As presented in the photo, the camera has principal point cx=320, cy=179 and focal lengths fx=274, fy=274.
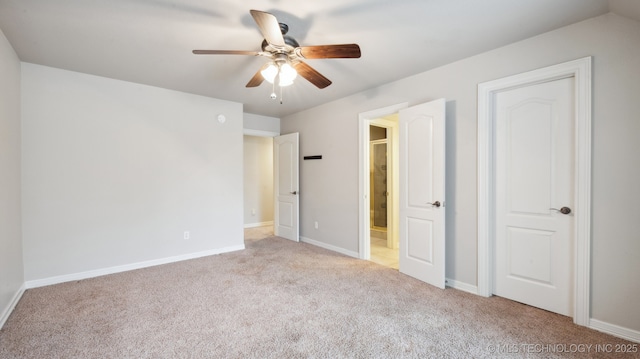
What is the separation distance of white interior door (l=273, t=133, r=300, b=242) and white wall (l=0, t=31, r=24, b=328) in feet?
11.5

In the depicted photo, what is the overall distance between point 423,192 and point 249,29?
2.44 meters

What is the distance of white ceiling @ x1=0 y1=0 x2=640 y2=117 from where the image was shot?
198cm

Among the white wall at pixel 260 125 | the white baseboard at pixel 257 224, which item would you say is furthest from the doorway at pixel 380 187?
the white baseboard at pixel 257 224

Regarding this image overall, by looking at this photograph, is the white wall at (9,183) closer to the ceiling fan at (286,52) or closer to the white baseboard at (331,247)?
the ceiling fan at (286,52)

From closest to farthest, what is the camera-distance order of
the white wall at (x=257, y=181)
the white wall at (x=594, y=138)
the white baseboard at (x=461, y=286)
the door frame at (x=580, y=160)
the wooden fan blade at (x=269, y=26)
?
1. the wooden fan blade at (x=269, y=26)
2. the white wall at (x=594, y=138)
3. the door frame at (x=580, y=160)
4. the white baseboard at (x=461, y=286)
5. the white wall at (x=257, y=181)

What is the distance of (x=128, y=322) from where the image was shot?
229 centimetres

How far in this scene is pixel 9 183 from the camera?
2.55 m

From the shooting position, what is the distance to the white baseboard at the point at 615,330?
200cm

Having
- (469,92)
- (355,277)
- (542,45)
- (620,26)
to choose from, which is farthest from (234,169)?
(620,26)

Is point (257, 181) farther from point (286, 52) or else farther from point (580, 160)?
point (580, 160)

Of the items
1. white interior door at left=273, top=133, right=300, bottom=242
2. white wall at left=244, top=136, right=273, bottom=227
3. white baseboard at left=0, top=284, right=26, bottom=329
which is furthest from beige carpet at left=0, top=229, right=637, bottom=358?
white wall at left=244, top=136, right=273, bottom=227

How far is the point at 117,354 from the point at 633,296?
372 centimetres

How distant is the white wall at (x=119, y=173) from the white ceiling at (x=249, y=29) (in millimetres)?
443

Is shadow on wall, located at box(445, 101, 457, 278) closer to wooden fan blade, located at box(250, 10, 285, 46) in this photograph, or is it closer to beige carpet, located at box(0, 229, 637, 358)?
beige carpet, located at box(0, 229, 637, 358)
